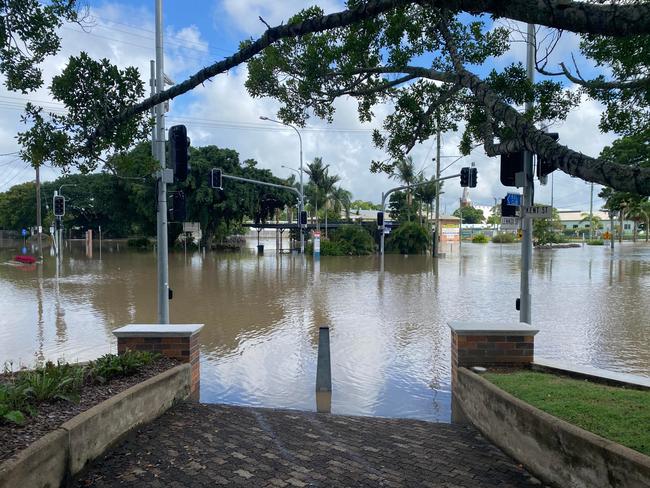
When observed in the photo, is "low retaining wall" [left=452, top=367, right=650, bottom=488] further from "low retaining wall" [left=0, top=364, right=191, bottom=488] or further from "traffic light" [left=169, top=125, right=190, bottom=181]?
"traffic light" [left=169, top=125, right=190, bottom=181]

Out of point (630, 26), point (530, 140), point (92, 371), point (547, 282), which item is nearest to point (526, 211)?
point (530, 140)

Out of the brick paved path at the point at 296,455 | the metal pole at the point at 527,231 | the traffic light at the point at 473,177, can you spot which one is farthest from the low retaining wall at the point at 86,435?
the traffic light at the point at 473,177

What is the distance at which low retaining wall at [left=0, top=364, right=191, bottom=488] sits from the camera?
9.91ft

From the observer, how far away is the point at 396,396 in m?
6.80

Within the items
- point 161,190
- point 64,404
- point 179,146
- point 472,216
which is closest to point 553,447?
point 64,404

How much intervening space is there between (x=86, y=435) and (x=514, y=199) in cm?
650

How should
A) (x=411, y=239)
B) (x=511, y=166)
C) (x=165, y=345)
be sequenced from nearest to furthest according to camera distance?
(x=165, y=345) < (x=511, y=166) < (x=411, y=239)

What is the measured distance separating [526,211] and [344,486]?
522 cm

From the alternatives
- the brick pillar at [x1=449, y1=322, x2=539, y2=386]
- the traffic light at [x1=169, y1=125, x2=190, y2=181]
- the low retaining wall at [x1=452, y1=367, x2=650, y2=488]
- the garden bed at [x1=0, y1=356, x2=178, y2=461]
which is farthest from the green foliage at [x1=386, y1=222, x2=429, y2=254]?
the low retaining wall at [x1=452, y1=367, x2=650, y2=488]

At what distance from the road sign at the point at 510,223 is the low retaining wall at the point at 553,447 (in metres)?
3.71

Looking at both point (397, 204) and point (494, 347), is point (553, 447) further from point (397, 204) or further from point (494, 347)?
point (397, 204)

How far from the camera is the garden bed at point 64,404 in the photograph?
3377 millimetres

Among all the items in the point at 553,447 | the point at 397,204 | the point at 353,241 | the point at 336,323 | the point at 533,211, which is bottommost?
the point at 336,323

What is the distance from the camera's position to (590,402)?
4.12 m
